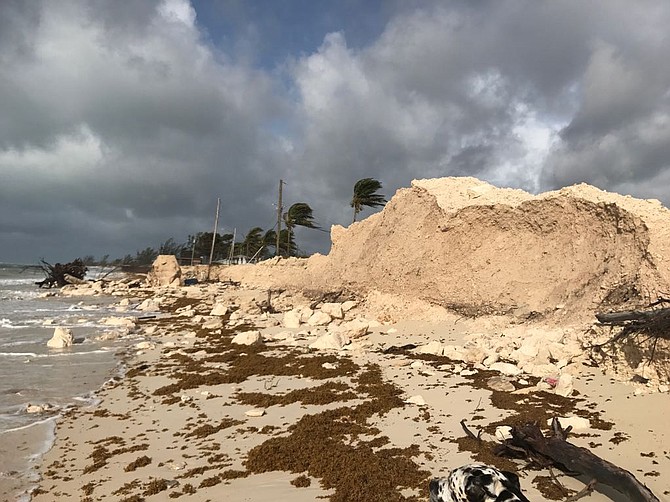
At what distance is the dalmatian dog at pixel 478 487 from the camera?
3.41 metres

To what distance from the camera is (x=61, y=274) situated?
155ft

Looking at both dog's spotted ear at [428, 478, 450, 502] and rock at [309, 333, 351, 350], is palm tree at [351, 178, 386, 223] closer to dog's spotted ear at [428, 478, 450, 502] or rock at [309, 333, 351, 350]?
rock at [309, 333, 351, 350]

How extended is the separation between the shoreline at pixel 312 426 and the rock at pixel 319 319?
4.57 meters

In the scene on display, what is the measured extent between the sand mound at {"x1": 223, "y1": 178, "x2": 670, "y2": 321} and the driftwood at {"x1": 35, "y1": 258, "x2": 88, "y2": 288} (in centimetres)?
3655

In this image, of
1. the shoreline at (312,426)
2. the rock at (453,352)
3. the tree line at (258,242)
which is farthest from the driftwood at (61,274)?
the rock at (453,352)

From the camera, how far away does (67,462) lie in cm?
641

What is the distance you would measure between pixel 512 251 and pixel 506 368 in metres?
6.74

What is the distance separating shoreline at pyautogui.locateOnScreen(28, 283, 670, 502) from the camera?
5363mm

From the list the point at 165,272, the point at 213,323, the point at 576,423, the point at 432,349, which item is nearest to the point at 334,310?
the point at 213,323

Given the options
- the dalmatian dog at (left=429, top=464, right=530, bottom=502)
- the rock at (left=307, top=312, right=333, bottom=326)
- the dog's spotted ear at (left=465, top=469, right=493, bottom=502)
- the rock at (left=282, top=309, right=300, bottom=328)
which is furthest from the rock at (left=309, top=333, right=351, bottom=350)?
the dog's spotted ear at (left=465, top=469, right=493, bottom=502)

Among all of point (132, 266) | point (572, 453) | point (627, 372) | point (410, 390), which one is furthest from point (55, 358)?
point (132, 266)

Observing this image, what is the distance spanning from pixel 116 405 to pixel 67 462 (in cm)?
266

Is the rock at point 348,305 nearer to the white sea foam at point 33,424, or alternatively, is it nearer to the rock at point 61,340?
the rock at point 61,340

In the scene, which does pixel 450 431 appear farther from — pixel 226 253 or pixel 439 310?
pixel 226 253
